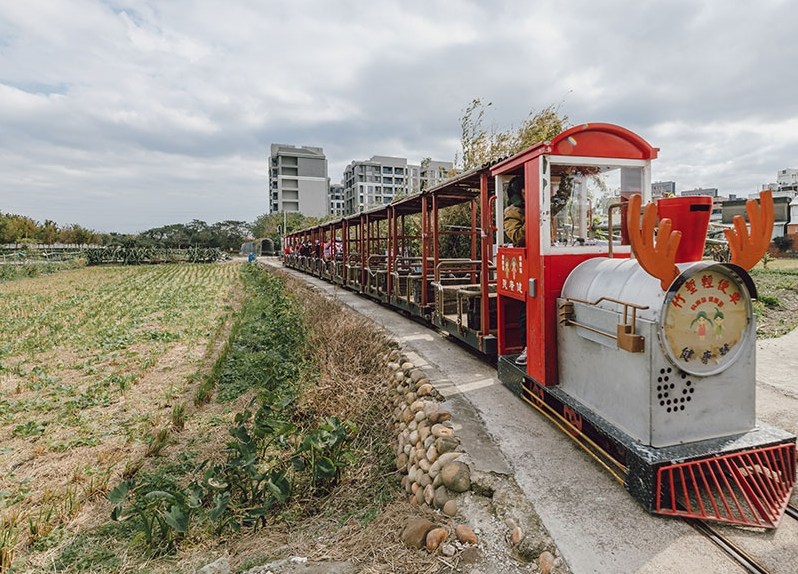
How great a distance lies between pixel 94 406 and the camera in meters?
6.51

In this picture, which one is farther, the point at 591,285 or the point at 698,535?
the point at 591,285

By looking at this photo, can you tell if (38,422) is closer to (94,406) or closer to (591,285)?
(94,406)

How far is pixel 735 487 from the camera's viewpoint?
2.88 meters

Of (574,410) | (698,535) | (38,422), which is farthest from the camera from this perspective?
(38,422)

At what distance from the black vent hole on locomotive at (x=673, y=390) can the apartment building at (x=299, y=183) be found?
68.8 meters

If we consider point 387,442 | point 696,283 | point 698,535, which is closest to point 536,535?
point 698,535

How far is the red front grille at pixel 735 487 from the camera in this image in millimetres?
2576

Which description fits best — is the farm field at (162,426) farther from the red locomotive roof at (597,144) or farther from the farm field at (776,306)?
the red locomotive roof at (597,144)

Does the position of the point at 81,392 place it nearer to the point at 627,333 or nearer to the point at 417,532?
the point at 417,532

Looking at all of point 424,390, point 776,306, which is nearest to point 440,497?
point 424,390

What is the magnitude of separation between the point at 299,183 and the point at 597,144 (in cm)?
7000

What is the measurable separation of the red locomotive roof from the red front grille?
248 centimetres

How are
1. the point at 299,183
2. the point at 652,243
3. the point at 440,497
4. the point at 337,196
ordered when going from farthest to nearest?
the point at 337,196 → the point at 299,183 → the point at 440,497 → the point at 652,243

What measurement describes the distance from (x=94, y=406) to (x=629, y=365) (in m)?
6.89
